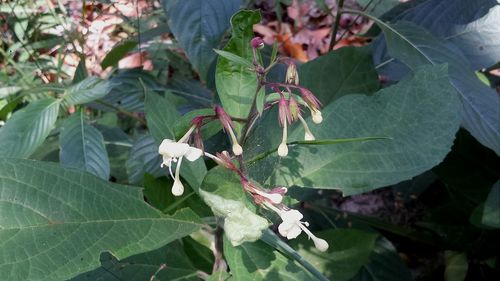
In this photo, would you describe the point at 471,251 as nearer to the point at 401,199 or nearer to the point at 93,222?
the point at 401,199

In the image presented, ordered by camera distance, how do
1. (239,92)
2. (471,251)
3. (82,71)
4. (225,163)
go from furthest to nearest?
(471,251)
(82,71)
(239,92)
(225,163)

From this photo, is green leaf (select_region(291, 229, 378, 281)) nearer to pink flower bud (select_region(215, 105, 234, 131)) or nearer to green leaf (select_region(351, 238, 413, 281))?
green leaf (select_region(351, 238, 413, 281))

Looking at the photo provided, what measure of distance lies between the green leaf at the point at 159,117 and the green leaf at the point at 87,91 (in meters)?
0.26

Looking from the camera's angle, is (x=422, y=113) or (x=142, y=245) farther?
(x=422, y=113)

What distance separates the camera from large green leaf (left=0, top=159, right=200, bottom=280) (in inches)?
28.4

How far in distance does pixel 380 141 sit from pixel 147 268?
1.49ft

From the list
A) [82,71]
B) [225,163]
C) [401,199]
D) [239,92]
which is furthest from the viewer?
[401,199]

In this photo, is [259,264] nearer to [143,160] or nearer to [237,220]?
[237,220]

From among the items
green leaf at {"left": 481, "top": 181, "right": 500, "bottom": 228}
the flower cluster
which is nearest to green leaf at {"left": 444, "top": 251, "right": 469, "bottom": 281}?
green leaf at {"left": 481, "top": 181, "right": 500, "bottom": 228}

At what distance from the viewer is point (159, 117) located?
921 millimetres

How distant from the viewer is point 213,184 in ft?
2.49

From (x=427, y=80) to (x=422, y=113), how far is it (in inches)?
2.3

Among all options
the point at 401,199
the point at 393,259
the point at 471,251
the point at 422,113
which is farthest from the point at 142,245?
the point at 401,199

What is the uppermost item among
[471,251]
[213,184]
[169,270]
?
[213,184]
